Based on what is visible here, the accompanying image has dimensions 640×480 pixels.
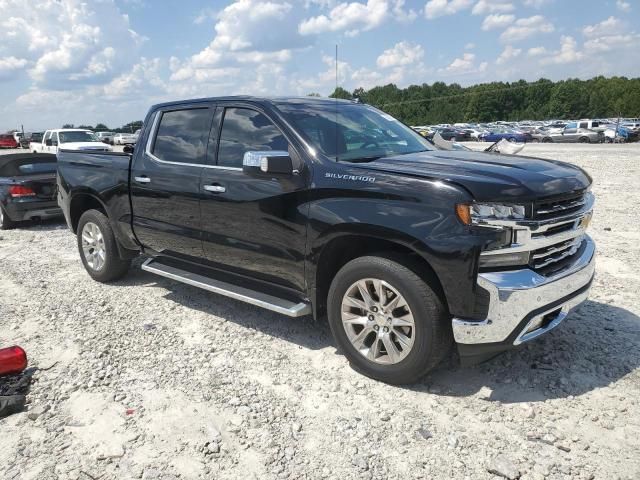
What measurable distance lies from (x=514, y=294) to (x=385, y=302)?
2.73 feet

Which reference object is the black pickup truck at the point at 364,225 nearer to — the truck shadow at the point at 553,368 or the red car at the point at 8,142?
the truck shadow at the point at 553,368

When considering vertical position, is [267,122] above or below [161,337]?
above

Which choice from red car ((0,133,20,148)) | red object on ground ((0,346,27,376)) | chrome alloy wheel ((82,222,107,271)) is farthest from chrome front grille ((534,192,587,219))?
red car ((0,133,20,148))

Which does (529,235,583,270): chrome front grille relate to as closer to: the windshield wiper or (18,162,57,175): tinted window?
the windshield wiper

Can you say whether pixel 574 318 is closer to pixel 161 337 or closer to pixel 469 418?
pixel 469 418

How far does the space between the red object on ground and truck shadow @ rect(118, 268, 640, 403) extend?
1714 mm

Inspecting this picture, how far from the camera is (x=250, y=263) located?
13.9 feet

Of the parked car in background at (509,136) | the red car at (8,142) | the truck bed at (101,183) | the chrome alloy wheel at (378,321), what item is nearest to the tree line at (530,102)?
the parked car in background at (509,136)

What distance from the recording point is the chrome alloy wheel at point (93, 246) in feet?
19.3

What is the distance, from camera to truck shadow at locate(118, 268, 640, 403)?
11.4ft

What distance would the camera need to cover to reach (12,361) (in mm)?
3668

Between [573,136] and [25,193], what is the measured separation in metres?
41.2

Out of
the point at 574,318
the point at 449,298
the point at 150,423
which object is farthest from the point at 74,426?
the point at 574,318

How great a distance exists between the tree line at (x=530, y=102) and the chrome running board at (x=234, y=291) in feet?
327
